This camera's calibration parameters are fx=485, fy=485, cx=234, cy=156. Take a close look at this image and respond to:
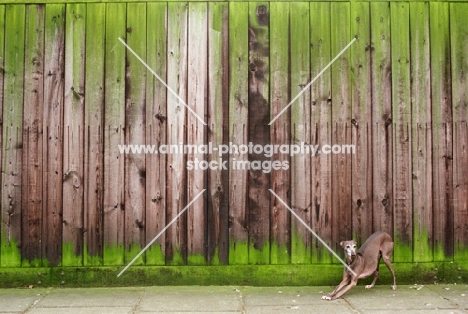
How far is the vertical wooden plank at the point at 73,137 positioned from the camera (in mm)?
4879

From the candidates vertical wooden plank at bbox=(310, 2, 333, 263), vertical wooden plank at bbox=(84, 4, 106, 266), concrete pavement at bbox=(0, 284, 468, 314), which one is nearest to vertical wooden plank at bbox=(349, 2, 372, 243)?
vertical wooden plank at bbox=(310, 2, 333, 263)

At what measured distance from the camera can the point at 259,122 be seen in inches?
195

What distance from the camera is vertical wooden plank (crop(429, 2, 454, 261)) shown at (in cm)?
498

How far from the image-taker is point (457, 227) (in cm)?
498

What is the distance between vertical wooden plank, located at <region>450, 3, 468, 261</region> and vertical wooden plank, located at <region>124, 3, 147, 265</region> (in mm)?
3191

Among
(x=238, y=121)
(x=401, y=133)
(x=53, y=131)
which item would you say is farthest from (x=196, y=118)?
(x=401, y=133)

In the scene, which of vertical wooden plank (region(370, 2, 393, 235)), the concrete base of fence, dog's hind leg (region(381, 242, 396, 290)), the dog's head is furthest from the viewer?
vertical wooden plank (region(370, 2, 393, 235))

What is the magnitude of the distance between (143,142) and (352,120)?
215 centimetres

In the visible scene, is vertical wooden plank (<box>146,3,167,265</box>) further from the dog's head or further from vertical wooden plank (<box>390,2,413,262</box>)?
vertical wooden plank (<box>390,2,413,262</box>)

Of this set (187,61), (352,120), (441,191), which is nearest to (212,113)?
(187,61)

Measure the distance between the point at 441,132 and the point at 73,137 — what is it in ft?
12.3

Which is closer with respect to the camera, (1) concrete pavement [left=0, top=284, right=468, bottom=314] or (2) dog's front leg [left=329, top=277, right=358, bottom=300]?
(1) concrete pavement [left=0, top=284, right=468, bottom=314]

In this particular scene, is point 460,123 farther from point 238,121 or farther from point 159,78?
point 159,78

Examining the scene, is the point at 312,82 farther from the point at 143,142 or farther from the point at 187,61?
the point at 143,142
